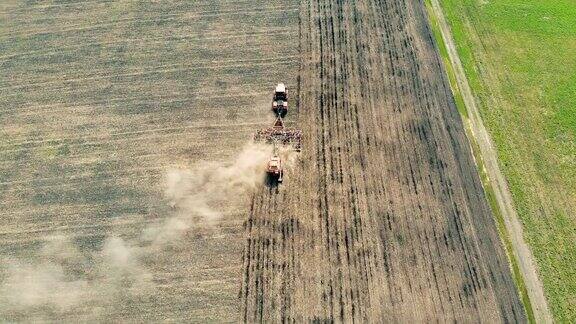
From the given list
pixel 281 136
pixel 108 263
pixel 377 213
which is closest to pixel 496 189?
pixel 377 213

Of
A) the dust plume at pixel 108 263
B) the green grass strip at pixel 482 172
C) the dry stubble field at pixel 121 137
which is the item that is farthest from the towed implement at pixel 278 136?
the green grass strip at pixel 482 172

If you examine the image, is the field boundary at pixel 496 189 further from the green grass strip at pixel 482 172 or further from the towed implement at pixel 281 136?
the towed implement at pixel 281 136

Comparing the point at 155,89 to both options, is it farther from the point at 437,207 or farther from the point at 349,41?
the point at 437,207

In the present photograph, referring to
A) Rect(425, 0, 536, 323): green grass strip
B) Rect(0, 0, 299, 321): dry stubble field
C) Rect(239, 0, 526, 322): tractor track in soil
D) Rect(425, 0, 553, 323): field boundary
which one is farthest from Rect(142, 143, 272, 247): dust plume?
Rect(425, 0, 553, 323): field boundary

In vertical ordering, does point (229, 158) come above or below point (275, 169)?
below

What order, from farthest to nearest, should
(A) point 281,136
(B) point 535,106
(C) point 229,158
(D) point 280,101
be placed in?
1. (B) point 535,106
2. (D) point 280,101
3. (A) point 281,136
4. (C) point 229,158

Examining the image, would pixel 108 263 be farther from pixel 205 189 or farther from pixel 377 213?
pixel 377 213
